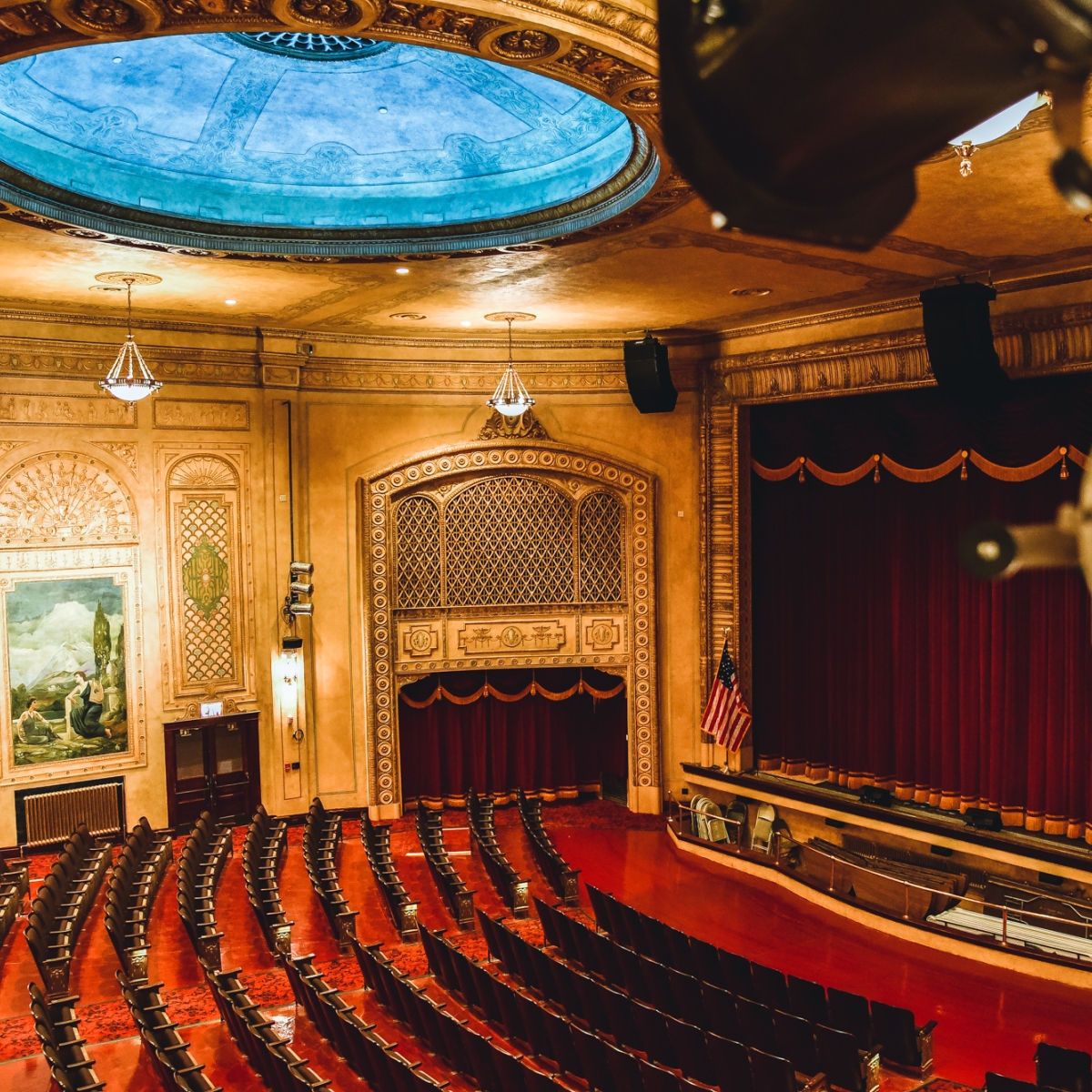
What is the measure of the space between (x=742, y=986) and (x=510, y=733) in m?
6.72

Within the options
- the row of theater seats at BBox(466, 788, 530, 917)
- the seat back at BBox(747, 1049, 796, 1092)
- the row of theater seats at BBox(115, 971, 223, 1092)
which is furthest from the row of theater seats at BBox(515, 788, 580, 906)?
the seat back at BBox(747, 1049, 796, 1092)

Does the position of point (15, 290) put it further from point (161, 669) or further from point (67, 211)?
point (161, 669)

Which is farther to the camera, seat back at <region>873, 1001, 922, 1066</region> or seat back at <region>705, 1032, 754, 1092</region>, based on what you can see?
seat back at <region>873, 1001, 922, 1066</region>

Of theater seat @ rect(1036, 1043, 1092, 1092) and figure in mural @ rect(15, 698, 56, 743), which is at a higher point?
figure in mural @ rect(15, 698, 56, 743)

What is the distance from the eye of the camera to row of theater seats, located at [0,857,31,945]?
889cm

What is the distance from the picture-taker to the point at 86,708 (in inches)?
456

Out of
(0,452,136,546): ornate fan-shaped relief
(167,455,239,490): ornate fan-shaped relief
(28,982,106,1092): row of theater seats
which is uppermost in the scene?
(167,455,239,490): ornate fan-shaped relief

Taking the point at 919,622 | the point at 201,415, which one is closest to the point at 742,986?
the point at 919,622

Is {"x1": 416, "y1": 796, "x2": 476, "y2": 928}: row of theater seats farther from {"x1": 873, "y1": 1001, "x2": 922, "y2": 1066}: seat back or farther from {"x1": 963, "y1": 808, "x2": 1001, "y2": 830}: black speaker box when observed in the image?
{"x1": 963, "y1": 808, "x2": 1001, "y2": 830}: black speaker box

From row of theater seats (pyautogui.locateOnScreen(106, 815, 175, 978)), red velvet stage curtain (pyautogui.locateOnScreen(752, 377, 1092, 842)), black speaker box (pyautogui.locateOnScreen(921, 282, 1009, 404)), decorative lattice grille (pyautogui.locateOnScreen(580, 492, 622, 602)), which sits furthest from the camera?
decorative lattice grille (pyautogui.locateOnScreen(580, 492, 622, 602))

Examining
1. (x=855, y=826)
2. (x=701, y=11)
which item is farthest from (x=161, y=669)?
(x=701, y=11)

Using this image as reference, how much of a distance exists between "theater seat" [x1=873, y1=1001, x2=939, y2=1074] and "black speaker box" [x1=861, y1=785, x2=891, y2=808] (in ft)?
14.4

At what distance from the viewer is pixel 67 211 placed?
7.83 meters

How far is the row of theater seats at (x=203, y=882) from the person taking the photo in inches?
327
